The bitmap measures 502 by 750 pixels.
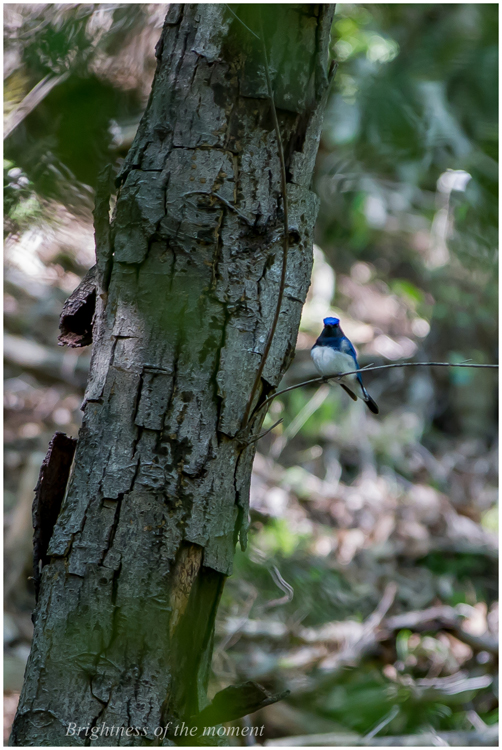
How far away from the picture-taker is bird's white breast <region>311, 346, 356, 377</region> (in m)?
2.96

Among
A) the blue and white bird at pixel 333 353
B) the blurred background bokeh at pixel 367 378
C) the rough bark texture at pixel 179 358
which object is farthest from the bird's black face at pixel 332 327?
the rough bark texture at pixel 179 358

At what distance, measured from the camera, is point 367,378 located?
700cm

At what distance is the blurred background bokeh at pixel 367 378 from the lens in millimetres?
1106

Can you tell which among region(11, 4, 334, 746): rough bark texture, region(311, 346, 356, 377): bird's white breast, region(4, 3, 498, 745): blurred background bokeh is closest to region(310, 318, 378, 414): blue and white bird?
region(311, 346, 356, 377): bird's white breast

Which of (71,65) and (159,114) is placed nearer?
(71,65)

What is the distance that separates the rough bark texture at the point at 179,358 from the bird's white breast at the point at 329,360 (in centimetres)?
134

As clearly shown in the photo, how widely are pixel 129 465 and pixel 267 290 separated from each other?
0.63 m

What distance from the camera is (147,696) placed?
1409 mm

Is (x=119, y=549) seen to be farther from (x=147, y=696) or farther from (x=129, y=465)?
(x=147, y=696)

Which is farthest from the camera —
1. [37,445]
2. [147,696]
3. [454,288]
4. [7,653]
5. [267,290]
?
[454,288]

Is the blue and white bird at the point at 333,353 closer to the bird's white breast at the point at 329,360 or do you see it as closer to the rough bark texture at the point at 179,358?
the bird's white breast at the point at 329,360

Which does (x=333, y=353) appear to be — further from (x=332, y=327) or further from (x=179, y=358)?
(x=179, y=358)

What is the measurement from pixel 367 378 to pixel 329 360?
417 cm

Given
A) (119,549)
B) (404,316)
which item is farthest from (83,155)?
(404,316)
